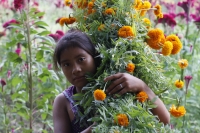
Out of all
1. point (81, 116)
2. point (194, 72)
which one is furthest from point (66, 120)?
point (194, 72)

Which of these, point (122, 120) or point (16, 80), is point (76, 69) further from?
point (16, 80)

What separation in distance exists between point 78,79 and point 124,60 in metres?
0.14

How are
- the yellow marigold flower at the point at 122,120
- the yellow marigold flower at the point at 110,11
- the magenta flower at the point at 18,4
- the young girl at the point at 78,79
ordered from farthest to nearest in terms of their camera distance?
the magenta flower at the point at 18,4 → the yellow marigold flower at the point at 110,11 → the young girl at the point at 78,79 → the yellow marigold flower at the point at 122,120

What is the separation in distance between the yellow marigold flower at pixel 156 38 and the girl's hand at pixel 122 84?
0.13 metres

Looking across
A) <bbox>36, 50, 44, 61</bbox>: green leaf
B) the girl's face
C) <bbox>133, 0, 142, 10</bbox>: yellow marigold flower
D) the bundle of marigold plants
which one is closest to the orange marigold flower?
the bundle of marigold plants

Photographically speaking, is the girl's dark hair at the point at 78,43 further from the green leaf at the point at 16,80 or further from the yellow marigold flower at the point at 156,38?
the green leaf at the point at 16,80

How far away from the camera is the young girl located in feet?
2.91

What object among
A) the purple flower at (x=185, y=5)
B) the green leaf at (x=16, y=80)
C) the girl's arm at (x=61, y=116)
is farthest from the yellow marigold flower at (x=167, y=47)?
the green leaf at (x=16, y=80)

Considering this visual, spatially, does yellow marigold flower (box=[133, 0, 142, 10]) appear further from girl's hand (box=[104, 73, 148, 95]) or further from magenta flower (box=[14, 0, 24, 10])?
magenta flower (box=[14, 0, 24, 10])

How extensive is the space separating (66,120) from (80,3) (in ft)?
1.26

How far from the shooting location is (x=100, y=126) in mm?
792

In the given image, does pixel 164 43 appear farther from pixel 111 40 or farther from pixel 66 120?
pixel 66 120

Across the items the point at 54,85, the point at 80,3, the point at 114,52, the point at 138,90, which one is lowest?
the point at 54,85

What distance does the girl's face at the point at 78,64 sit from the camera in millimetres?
942
